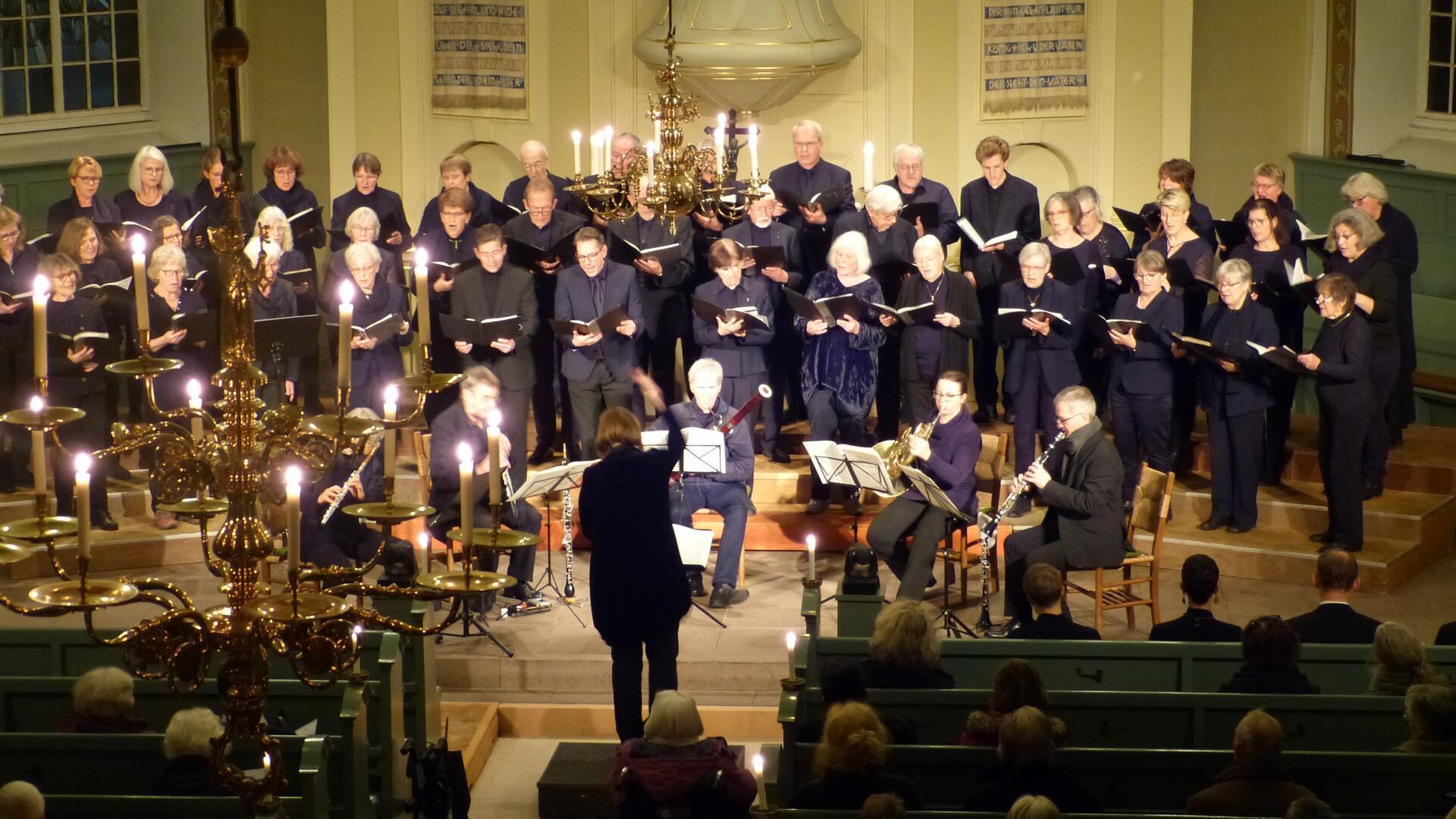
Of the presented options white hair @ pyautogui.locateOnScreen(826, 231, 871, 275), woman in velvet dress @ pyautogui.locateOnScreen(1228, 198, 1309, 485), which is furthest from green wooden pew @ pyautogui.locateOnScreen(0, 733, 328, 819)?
woman in velvet dress @ pyautogui.locateOnScreen(1228, 198, 1309, 485)

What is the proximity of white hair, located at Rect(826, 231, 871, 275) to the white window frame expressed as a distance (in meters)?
5.98

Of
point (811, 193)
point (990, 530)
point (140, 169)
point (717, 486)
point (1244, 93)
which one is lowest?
point (990, 530)

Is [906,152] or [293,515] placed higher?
[906,152]

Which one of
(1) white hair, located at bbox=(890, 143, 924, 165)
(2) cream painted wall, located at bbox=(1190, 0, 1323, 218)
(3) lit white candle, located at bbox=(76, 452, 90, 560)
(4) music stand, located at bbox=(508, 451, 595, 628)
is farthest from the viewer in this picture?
(2) cream painted wall, located at bbox=(1190, 0, 1323, 218)

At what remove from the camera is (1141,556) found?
27.7 ft

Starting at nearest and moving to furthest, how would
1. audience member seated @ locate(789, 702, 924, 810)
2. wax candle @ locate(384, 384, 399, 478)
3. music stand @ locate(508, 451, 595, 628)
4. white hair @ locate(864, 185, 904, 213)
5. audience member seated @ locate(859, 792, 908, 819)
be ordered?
wax candle @ locate(384, 384, 399, 478) → audience member seated @ locate(859, 792, 908, 819) → audience member seated @ locate(789, 702, 924, 810) → music stand @ locate(508, 451, 595, 628) → white hair @ locate(864, 185, 904, 213)

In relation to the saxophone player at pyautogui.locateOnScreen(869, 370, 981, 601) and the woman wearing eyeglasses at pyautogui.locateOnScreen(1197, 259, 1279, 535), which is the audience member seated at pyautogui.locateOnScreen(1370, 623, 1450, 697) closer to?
the saxophone player at pyautogui.locateOnScreen(869, 370, 981, 601)

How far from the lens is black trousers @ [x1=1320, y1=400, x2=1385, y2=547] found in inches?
354

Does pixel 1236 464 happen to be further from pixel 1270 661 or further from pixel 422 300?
pixel 422 300

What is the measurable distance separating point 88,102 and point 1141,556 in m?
8.65

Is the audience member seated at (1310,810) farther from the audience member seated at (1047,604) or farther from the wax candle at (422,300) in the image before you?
the wax candle at (422,300)

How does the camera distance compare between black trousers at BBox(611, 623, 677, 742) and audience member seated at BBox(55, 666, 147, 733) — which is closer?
audience member seated at BBox(55, 666, 147, 733)

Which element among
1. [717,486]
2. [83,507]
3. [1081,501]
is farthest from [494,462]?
[717,486]

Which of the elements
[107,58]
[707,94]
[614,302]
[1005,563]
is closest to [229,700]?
[1005,563]
